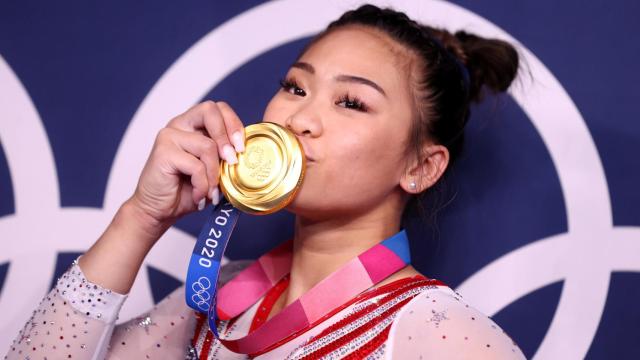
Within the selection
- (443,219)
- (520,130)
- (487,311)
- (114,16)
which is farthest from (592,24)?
(114,16)

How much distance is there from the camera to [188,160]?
54.5 inches

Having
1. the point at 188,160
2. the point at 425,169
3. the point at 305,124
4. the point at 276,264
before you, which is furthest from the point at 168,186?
the point at 425,169

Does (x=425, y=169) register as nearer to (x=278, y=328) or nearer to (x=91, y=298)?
(x=278, y=328)

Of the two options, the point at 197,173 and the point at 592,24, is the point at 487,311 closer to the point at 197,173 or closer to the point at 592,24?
the point at 592,24

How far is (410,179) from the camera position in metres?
1.58

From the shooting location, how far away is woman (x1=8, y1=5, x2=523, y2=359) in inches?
53.1

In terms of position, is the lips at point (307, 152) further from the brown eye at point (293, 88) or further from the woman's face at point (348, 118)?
the brown eye at point (293, 88)

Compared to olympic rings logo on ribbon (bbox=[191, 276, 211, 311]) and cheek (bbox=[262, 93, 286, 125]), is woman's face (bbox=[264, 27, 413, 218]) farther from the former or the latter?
olympic rings logo on ribbon (bbox=[191, 276, 211, 311])

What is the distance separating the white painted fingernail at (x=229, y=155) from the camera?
1335 millimetres

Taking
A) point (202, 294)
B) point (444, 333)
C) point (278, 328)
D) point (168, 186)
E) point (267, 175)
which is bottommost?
point (444, 333)

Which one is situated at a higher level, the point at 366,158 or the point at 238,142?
the point at 238,142

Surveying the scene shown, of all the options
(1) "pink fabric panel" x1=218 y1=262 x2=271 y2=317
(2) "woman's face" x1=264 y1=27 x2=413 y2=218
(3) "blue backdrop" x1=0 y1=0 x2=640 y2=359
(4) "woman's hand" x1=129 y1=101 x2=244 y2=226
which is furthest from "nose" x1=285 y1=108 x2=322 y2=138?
(3) "blue backdrop" x1=0 y1=0 x2=640 y2=359

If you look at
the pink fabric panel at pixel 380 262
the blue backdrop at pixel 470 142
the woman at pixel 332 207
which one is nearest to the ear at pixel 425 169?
the woman at pixel 332 207

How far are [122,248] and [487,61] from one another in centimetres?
95
